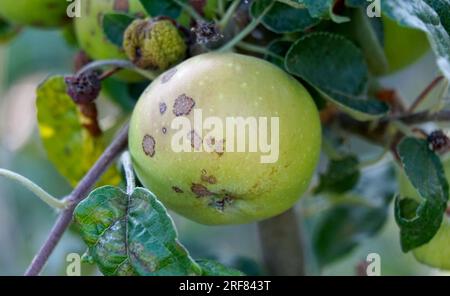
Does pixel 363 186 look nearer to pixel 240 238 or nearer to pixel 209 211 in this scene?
pixel 209 211

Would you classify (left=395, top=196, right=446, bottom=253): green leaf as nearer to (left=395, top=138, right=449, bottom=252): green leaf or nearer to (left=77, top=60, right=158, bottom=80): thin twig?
(left=395, top=138, right=449, bottom=252): green leaf

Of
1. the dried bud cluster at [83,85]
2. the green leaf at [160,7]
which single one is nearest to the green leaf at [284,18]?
the green leaf at [160,7]

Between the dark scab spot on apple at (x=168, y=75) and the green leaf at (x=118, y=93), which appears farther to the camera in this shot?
the green leaf at (x=118, y=93)

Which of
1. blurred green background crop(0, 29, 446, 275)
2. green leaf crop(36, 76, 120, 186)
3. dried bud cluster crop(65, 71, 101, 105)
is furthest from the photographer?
blurred green background crop(0, 29, 446, 275)

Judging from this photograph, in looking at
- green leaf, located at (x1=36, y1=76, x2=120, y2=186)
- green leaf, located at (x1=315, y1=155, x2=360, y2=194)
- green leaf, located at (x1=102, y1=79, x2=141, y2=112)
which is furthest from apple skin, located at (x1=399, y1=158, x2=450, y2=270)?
green leaf, located at (x1=102, y1=79, x2=141, y2=112)

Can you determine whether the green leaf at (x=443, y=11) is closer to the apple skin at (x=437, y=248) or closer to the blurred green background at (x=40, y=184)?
the apple skin at (x=437, y=248)

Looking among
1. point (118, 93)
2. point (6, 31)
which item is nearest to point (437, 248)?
point (118, 93)

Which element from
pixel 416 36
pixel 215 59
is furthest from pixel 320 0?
pixel 416 36
